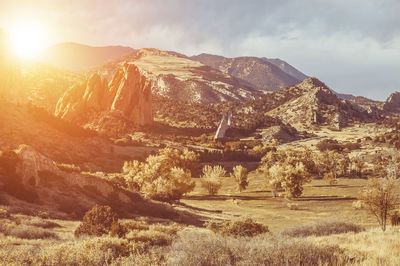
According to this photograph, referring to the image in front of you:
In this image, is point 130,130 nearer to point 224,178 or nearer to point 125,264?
point 224,178

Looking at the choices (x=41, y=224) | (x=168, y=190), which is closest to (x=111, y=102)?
(x=168, y=190)

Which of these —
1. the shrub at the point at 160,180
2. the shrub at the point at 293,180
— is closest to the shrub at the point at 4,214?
the shrub at the point at 160,180

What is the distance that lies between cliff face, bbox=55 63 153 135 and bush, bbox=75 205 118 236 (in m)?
138

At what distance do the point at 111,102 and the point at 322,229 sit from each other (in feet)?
541

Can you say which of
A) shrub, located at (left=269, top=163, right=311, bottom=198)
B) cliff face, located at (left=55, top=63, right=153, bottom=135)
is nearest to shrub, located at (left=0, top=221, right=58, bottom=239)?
shrub, located at (left=269, top=163, right=311, bottom=198)

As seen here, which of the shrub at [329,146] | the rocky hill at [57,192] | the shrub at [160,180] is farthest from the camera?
the shrub at [329,146]

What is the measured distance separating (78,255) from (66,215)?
2515cm

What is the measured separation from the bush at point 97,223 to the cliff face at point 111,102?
138m

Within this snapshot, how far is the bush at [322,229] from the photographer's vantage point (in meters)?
22.6

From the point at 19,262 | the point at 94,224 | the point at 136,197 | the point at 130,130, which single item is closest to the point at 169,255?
the point at 19,262

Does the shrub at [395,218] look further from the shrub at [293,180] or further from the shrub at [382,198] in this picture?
the shrub at [293,180]

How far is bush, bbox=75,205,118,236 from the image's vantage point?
77.0 feet

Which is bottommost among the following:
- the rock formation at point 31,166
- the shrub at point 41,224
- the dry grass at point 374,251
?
the shrub at point 41,224

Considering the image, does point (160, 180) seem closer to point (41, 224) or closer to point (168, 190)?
point (168, 190)
